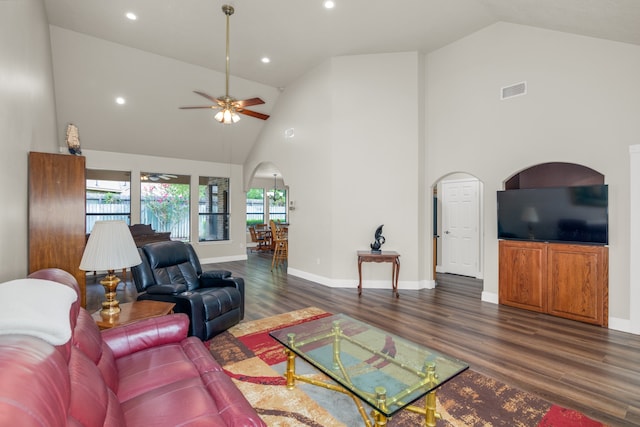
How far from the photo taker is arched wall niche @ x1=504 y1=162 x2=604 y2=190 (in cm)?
462

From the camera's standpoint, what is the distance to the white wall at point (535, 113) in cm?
355

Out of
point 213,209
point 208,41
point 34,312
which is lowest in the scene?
point 34,312

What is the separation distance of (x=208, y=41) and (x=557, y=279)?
626 centimetres

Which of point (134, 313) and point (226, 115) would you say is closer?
point (134, 313)

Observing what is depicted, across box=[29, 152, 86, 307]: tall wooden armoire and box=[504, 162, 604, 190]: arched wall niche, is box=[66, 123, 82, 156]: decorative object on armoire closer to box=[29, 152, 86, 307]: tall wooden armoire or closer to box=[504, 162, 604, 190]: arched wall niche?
box=[29, 152, 86, 307]: tall wooden armoire

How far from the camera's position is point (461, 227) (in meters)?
6.67

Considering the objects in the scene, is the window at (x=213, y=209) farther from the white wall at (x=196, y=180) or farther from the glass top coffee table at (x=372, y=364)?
the glass top coffee table at (x=372, y=364)

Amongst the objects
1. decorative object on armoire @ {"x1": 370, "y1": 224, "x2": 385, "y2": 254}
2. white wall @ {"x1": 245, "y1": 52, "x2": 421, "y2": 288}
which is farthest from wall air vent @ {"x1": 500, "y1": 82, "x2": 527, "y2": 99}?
decorative object on armoire @ {"x1": 370, "y1": 224, "x2": 385, "y2": 254}

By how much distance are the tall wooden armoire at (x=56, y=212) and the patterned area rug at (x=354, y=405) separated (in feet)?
5.68

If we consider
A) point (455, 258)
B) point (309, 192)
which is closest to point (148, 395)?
point (309, 192)

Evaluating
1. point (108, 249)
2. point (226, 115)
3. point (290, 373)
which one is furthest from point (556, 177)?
point (108, 249)

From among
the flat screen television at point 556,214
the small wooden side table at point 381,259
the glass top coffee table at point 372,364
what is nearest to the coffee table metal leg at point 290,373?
the glass top coffee table at point 372,364

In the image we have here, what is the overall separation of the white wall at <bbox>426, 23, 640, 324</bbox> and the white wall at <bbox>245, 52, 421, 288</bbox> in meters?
0.54

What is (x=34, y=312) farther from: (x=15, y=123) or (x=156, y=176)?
(x=156, y=176)
